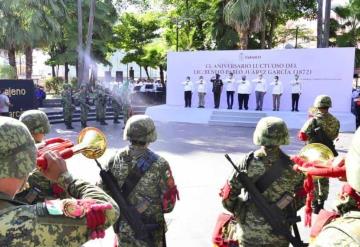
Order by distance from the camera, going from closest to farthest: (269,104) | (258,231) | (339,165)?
(339,165)
(258,231)
(269,104)

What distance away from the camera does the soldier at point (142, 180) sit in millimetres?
3568

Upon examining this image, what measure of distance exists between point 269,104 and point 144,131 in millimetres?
15768

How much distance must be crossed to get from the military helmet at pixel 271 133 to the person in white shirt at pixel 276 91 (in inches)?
575

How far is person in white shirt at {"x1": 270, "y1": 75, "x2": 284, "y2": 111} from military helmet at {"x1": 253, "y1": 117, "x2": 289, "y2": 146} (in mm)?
14609

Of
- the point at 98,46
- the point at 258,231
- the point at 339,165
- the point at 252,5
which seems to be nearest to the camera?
the point at 339,165

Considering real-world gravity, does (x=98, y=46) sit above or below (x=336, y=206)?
above

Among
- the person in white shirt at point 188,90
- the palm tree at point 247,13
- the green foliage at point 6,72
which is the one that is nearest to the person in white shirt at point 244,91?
the person in white shirt at point 188,90

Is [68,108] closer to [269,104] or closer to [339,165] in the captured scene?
[269,104]

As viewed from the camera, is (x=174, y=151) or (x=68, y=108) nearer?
(x=174, y=151)

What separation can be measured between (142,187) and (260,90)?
15030 mm

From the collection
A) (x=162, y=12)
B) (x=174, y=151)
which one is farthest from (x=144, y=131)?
(x=162, y=12)

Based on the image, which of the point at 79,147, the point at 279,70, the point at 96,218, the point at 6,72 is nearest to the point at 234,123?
the point at 279,70

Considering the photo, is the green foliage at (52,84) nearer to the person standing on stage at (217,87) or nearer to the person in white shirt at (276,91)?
the person standing on stage at (217,87)

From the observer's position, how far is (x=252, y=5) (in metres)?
20.5
